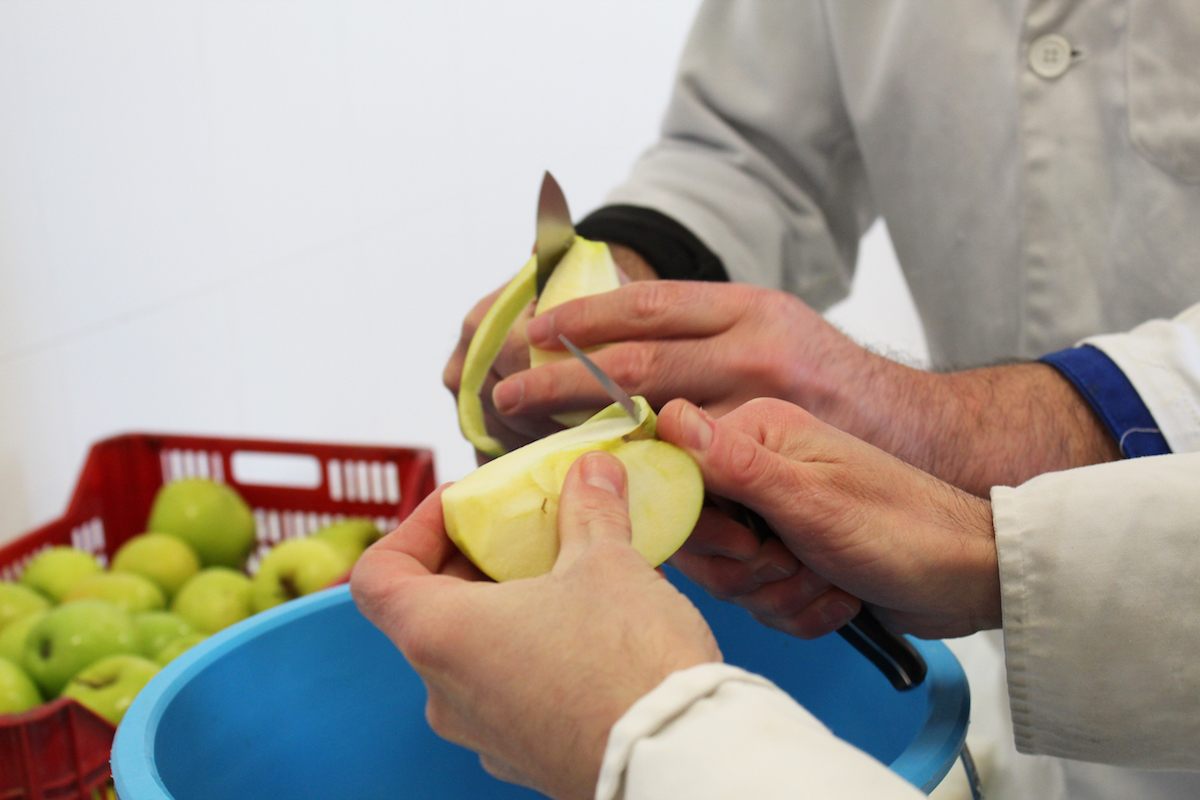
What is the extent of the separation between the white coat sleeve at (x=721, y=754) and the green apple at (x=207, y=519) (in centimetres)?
62

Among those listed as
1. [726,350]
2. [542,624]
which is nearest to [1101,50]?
[726,350]

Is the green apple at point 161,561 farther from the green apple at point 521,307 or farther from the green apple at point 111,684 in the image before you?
the green apple at point 521,307

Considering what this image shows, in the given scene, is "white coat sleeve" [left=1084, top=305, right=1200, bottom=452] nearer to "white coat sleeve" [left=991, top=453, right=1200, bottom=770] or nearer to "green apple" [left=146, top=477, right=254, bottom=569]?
"white coat sleeve" [left=991, top=453, right=1200, bottom=770]

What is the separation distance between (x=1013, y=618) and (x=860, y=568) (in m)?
0.06

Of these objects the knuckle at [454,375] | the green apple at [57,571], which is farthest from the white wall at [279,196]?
the knuckle at [454,375]

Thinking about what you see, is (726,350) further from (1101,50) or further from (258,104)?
(258,104)

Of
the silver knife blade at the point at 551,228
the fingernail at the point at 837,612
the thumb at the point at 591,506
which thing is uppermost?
the silver knife blade at the point at 551,228

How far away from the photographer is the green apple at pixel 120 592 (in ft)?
2.43

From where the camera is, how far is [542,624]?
0.31 m

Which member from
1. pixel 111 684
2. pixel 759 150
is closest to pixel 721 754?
pixel 111 684

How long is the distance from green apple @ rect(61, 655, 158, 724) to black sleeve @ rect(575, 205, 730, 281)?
0.36 m

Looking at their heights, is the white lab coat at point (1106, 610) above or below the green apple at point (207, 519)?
above

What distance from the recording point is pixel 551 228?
57cm

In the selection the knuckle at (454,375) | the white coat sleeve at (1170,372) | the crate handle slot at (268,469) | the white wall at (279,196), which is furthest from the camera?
the crate handle slot at (268,469)
